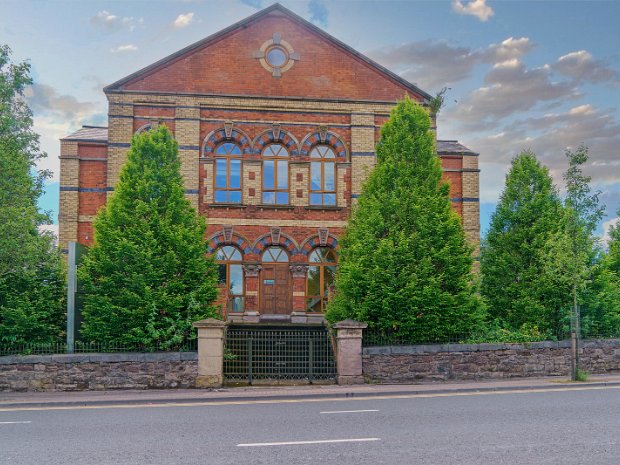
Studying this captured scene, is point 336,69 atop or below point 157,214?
atop

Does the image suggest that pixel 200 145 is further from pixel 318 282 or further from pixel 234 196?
pixel 318 282

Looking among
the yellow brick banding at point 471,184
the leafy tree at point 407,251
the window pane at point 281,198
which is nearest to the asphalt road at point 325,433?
the leafy tree at point 407,251

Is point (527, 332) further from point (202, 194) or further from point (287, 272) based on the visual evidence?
point (202, 194)

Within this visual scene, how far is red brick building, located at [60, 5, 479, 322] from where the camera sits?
26391mm

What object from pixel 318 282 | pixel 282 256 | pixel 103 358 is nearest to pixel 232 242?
pixel 282 256

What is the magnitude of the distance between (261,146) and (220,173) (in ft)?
6.33

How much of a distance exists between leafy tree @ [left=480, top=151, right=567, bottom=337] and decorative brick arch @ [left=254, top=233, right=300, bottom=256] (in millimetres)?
7140

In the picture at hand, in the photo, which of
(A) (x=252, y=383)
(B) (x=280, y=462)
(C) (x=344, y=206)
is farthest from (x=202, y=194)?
(B) (x=280, y=462)

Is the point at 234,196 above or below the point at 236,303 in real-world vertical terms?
above

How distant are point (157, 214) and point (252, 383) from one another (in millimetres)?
5526

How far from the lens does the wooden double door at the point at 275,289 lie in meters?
26.3

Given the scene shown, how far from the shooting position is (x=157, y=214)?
19.7 meters

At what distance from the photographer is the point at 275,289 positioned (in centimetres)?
2644

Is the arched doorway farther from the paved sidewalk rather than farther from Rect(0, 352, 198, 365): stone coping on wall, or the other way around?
Rect(0, 352, 198, 365): stone coping on wall
